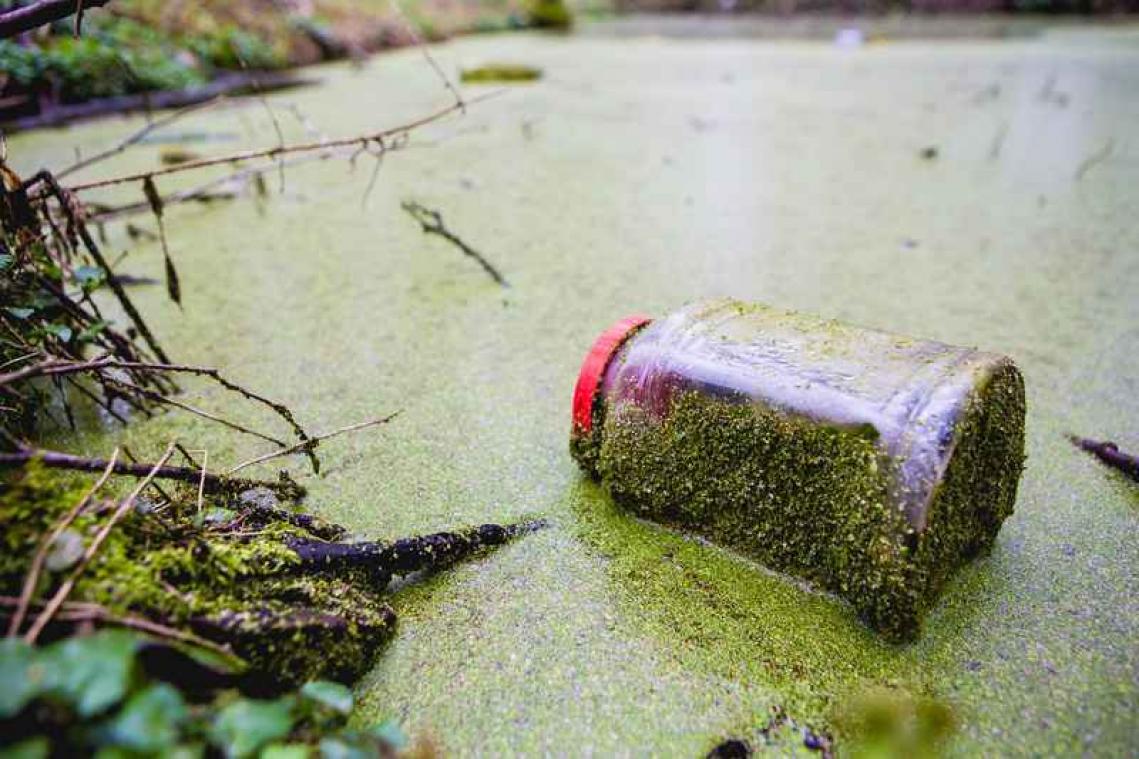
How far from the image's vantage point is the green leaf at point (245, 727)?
535 millimetres

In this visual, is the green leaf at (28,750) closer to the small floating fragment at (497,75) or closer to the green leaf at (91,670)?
the green leaf at (91,670)

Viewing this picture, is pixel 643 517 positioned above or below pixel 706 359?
below

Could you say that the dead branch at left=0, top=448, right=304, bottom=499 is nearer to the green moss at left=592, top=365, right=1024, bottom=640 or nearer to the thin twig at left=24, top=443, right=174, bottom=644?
the thin twig at left=24, top=443, right=174, bottom=644

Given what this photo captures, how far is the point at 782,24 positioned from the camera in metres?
9.05

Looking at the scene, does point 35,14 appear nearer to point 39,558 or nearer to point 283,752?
point 39,558

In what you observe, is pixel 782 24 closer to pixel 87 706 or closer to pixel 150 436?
pixel 150 436

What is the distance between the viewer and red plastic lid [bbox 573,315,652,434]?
3.31 ft

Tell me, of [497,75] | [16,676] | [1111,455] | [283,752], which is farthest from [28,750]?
[497,75]

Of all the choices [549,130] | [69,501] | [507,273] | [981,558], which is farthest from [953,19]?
→ [69,501]

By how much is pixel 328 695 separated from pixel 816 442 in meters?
0.57

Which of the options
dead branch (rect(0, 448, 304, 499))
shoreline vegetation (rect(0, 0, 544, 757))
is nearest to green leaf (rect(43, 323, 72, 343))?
shoreline vegetation (rect(0, 0, 544, 757))

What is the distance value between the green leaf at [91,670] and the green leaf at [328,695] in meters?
0.16

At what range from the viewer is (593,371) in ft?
3.31

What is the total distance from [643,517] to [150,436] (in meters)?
0.87
